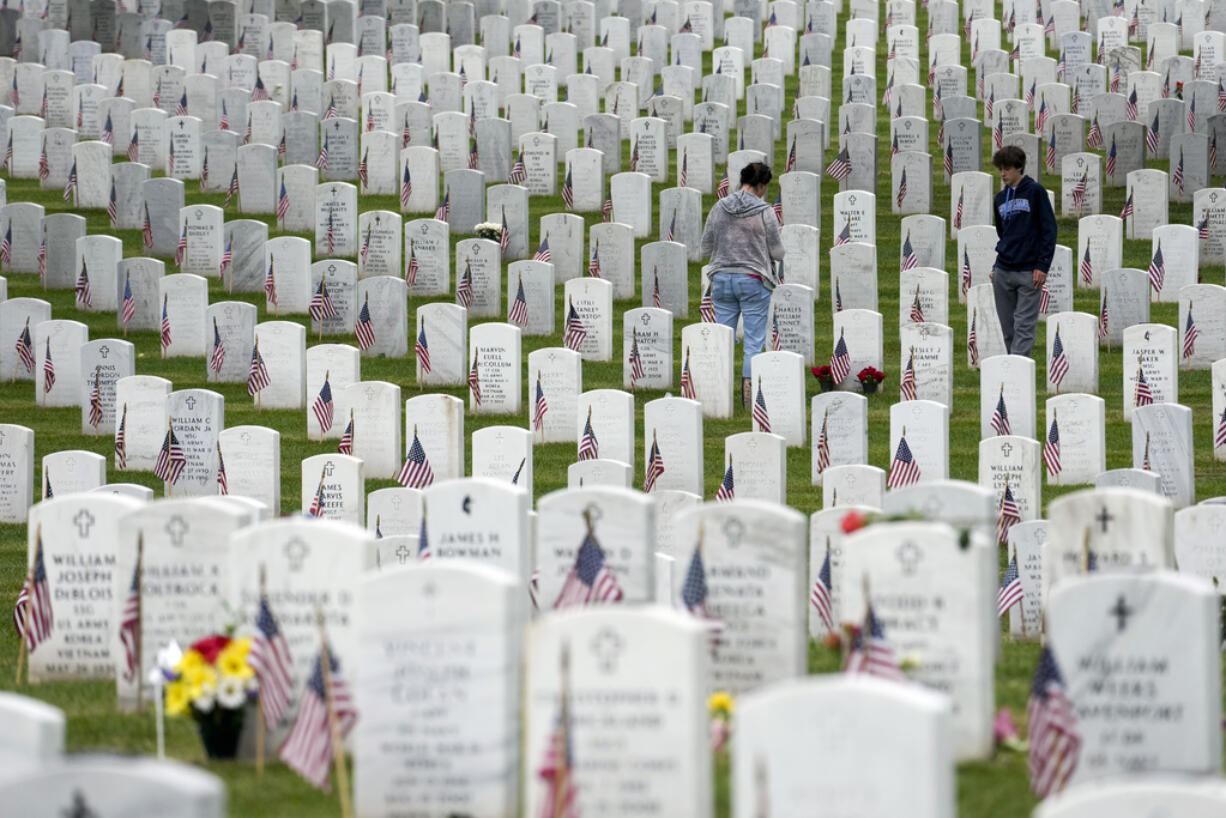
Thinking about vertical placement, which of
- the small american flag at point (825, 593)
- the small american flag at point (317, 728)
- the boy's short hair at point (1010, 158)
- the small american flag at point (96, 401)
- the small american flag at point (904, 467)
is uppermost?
the boy's short hair at point (1010, 158)

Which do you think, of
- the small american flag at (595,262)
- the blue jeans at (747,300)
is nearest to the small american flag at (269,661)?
the blue jeans at (747,300)

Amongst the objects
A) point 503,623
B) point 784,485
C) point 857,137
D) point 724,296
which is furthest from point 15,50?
point 503,623

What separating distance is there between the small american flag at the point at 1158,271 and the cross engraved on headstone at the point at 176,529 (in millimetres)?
11822

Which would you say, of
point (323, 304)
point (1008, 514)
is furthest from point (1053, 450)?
point (323, 304)

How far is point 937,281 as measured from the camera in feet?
56.1

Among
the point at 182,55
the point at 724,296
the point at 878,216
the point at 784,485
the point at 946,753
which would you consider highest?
the point at 182,55

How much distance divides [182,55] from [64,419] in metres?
11.8

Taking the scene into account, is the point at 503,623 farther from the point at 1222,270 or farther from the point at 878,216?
the point at 878,216

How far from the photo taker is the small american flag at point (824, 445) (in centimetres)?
1421

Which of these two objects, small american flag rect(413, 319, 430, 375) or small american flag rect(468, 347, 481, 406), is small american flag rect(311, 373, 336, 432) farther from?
small american flag rect(413, 319, 430, 375)

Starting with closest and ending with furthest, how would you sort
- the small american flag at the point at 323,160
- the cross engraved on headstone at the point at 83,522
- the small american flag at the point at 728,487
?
1. the cross engraved on headstone at the point at 83,522
2. the small american flag at the point at 728,487
3. the small american flag at the point at 323,160

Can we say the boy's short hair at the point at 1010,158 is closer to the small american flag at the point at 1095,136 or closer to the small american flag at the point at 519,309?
the small american flag at the point at 519,309

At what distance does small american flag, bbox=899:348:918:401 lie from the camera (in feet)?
51.4

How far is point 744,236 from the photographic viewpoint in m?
15.7
